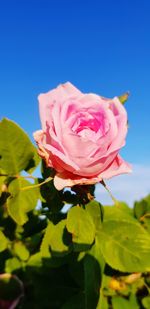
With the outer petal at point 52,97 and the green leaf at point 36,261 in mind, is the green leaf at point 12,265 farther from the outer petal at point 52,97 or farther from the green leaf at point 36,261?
the outer petal at point 52,97

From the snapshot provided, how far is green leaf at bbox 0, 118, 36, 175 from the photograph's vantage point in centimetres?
143

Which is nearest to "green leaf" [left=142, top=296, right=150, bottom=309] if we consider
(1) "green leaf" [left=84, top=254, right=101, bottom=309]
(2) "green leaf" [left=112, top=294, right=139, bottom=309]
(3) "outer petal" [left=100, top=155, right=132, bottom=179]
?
(2) "green leaf" [left=112, top=294, right=139, bottom=309]

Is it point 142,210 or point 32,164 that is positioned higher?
point 32,164

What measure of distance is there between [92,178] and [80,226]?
0.54 ft

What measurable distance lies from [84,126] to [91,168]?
0.50 ft

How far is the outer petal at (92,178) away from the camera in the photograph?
126 cm

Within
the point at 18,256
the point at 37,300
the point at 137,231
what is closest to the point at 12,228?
the point at 18,256

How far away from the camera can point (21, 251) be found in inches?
83.7

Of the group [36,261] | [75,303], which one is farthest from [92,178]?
[36,261]

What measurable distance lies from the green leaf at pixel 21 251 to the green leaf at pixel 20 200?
0.69 metres

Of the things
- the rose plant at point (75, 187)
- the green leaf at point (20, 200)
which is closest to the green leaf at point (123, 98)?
the rose plant at point (75, 187)

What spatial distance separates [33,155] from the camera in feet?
5.01

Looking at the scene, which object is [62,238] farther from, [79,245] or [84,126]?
[84,126]

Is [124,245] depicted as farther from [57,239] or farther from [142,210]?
[142,210]
